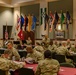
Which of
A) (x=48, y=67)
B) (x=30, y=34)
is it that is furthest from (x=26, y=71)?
(x=30, y=34)

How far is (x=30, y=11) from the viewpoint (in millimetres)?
18281

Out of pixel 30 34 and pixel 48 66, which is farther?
pixel 30 34

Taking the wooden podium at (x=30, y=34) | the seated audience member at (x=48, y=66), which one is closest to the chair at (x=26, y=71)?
the seated audience member at (x=48, y=66)

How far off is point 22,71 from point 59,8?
40.5 feet

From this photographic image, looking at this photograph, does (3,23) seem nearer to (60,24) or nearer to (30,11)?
(30,11)

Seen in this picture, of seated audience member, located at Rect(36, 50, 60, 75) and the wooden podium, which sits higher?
the wooden podium

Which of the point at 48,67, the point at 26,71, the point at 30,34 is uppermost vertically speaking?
the point at 30,34

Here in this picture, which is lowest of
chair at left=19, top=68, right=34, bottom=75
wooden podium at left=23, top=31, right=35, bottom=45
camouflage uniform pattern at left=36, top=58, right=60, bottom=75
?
chair at left=19, top=68, right=34, bottom=75

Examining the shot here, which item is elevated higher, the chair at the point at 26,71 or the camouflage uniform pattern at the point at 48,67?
the camouflage uniform pattern at the point at 48,67

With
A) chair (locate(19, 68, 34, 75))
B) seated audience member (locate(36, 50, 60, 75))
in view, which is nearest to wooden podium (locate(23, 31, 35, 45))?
chair (locate(19, 68, 34, 75))

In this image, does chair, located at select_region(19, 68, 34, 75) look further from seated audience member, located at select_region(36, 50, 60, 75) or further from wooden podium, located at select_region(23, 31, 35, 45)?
wooden podium, located at select_region(23, 31, 35, 45)

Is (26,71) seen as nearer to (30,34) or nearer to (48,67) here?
(48,67)

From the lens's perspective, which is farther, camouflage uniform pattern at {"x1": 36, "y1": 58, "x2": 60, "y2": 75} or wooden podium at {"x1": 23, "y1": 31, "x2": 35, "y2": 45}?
wooden podium at {"x1": 23, "y1": 31, "x2": 35, "y2": 45}

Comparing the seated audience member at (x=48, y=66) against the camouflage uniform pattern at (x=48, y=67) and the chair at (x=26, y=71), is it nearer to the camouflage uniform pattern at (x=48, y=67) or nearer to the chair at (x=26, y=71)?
the camouflage uniform pattern at (x=48, y=67)
